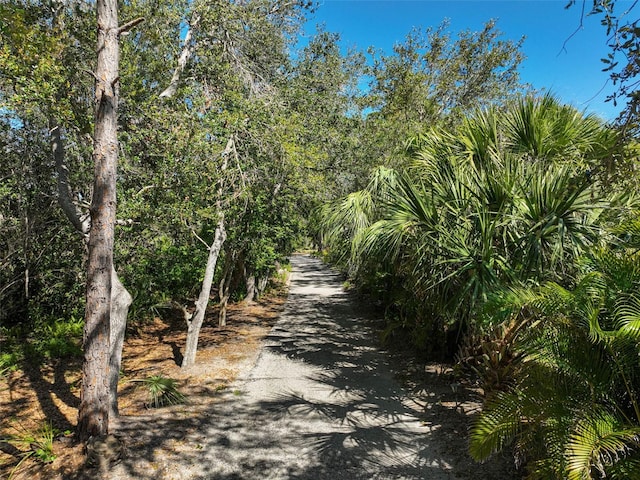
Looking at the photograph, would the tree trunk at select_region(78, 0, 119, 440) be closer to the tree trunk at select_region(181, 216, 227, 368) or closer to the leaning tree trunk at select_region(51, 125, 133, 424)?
the leaning tree trunk at select_region(51, 125, 133, 424)

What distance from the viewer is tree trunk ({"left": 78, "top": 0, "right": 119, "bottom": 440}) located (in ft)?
12.8

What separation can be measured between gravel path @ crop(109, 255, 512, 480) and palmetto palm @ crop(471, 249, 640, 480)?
1.25 meters

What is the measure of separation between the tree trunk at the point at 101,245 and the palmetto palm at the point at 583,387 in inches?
149

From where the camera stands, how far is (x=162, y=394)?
5320 millimetres

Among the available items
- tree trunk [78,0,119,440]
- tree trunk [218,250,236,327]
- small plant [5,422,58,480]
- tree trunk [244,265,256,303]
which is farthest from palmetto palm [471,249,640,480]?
tree trunk [244,265,256,303]

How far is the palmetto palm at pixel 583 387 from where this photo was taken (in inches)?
89.1

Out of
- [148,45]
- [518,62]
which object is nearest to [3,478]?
[148,45]

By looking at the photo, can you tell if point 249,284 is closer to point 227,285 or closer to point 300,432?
point 227,285

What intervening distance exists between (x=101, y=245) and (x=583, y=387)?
4.72 metres

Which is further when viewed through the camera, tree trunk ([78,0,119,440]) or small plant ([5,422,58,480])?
tree trunk ([78,0,119,440])

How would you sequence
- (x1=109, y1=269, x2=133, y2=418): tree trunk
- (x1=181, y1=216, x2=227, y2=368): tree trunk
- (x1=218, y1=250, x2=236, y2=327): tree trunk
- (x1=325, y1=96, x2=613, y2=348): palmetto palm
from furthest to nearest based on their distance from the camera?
1. (x1=218, y1=250, x2=236, y2=327): tree trunk
2. (x1=181, y1=216, x2=227, y2=368): tree trunk
3. (x1=109, y1=269, x2=133, y2=418): tree trunk
4. (x1=325, y1=96, x2=613, y2=348): palmetto palm

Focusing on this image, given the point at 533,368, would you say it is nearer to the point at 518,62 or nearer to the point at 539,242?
the point at 539,242

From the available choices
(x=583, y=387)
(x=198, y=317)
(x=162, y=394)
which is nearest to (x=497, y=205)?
(x=583, y=387)

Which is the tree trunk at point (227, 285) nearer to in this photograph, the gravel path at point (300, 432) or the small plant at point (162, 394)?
the gravel path at point (300, 432)
